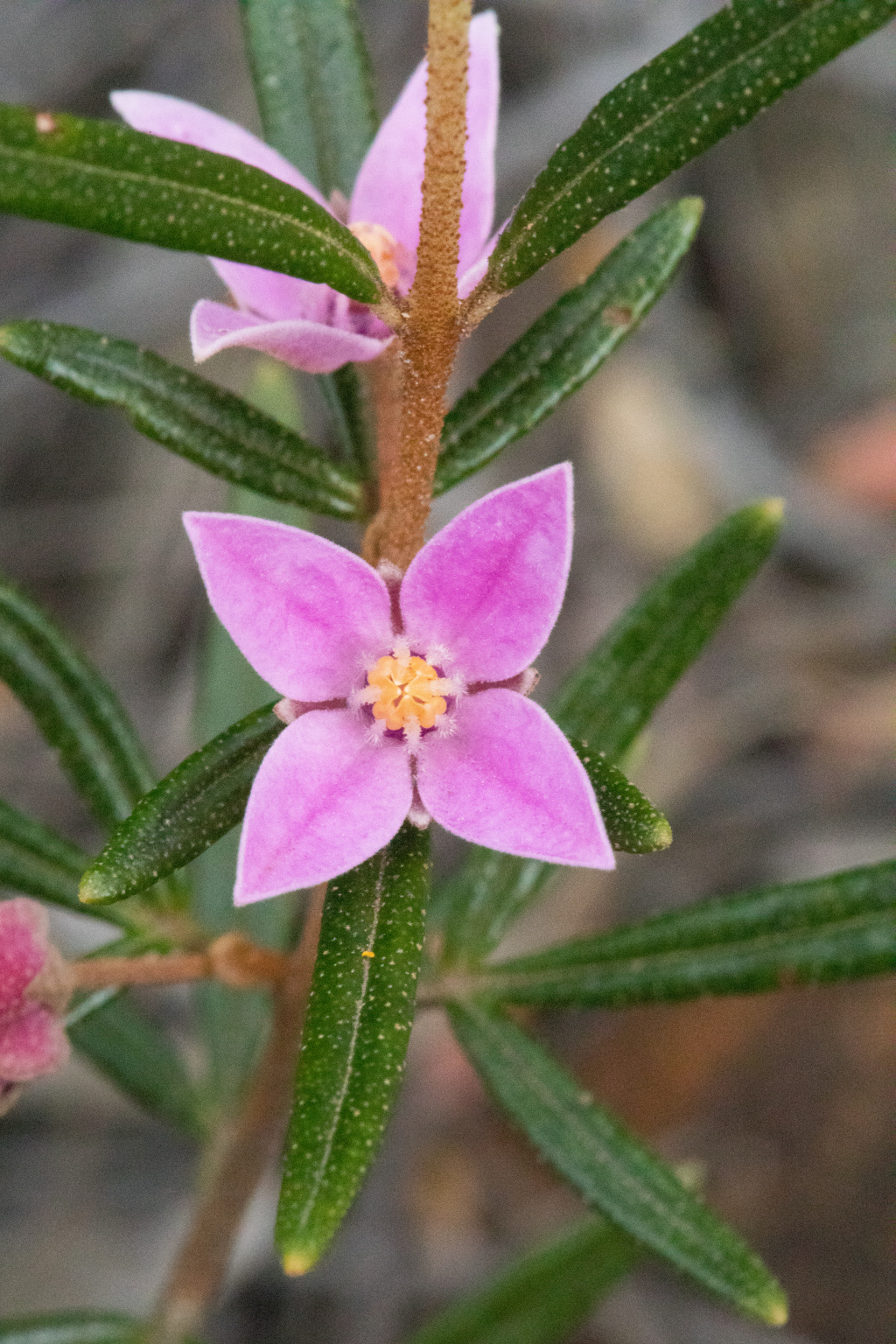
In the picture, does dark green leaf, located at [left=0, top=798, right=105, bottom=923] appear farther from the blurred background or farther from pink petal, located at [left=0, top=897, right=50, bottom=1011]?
the blurred background

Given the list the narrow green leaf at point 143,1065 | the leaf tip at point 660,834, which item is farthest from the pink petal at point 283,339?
the narrow green leaf at point 143,1065

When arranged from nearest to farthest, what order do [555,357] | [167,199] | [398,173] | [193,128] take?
[167,199] < [193,128] < [398,173] < [555,357]

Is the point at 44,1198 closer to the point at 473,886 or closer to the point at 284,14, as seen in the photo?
the point at 473,886

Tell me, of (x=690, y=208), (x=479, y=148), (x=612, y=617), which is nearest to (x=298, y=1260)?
(x=479, y=148)

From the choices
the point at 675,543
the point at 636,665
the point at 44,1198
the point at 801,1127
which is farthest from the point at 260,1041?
the point at 675,543

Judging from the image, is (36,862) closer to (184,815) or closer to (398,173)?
(184,815)

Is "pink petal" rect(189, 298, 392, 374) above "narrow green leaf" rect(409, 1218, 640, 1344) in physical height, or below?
above

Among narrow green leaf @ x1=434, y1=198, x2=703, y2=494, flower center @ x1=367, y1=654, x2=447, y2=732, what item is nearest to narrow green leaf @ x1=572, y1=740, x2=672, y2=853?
flower center @ x1=367, y1=654, x2=447, y2=732
